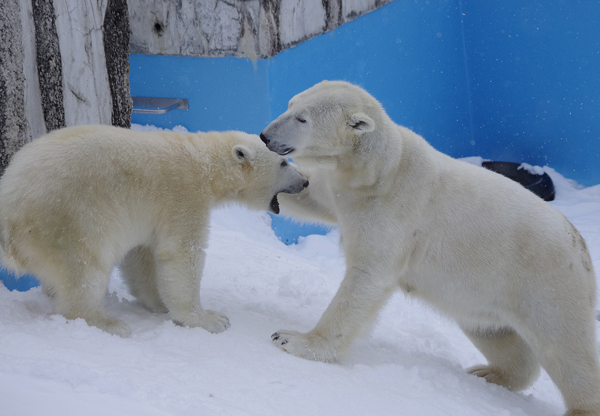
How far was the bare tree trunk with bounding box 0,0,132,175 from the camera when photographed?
296cm

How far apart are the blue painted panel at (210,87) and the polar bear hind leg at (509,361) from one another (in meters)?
2.88

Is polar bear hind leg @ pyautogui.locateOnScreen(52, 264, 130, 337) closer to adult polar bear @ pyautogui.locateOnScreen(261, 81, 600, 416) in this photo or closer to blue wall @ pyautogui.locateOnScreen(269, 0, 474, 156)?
→ adult polar bear @ pyautogui.locateOnScreen(261, 81, 600, 416)

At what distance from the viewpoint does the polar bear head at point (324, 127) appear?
8.95 ft

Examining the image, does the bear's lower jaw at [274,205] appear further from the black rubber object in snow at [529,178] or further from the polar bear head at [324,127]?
the black rubber object in snow at [529,178]

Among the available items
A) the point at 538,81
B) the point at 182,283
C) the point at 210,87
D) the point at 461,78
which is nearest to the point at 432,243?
the point at 182,283

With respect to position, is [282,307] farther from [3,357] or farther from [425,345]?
[3,357]

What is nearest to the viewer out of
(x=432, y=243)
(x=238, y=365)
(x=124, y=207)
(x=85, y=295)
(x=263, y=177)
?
(x=238, y=365)

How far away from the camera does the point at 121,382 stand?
186 cm

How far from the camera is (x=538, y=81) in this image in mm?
8188

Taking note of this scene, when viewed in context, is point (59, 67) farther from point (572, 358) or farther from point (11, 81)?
point (572, 358)

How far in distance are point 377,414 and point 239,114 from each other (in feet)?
12.3

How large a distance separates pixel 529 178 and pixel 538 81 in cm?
151

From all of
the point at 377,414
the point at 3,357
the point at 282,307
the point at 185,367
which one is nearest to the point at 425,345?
the point at 282,307

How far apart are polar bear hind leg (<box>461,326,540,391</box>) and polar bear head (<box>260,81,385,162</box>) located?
139 cm
